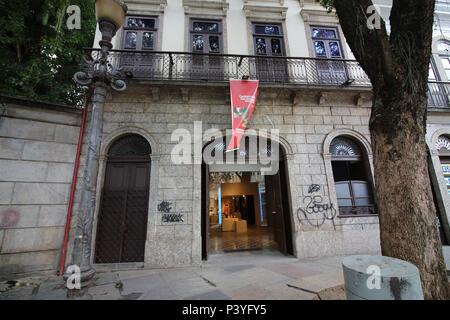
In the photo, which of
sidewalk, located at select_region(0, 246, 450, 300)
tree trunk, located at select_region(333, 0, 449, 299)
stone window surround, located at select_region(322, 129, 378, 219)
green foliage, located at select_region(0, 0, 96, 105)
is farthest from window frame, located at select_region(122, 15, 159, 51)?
sidewalk, located at select_region(0, 246, 450, 300)

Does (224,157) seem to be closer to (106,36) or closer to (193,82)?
(193,82)

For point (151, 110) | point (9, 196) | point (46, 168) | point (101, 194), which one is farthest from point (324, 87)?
point (9, 196)

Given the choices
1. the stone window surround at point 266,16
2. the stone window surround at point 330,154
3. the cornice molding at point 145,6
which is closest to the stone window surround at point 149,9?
the cornice molding at point 145,6

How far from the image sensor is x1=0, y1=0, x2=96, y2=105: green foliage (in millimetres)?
5988

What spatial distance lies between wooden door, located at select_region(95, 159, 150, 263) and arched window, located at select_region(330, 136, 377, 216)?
21.2 ft

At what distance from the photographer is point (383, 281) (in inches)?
76.9

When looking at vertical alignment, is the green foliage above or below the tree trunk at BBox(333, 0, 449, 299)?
above

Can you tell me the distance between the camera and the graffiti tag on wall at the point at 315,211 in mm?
6066

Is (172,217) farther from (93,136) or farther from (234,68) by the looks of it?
(234,68)

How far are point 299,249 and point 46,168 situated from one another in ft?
24.9

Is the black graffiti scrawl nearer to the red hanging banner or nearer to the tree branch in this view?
the red hanging banner

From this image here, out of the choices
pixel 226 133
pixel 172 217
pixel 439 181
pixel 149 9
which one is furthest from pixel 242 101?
pixel 439 181

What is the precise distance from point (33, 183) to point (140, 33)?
6.25 meters

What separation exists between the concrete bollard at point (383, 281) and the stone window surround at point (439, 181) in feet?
24.9
